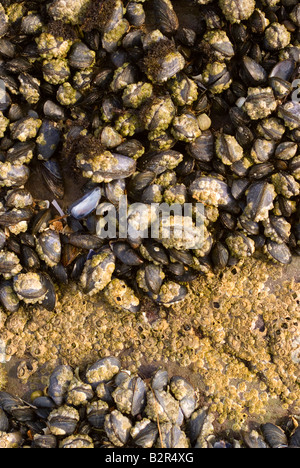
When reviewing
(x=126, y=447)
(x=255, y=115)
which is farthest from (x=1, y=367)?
(x=255, y=115)

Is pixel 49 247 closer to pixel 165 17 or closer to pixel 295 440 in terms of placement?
pixel 165 17

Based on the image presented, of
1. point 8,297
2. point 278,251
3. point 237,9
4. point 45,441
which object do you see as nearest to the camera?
point 45,441

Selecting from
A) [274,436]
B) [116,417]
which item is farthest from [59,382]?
A: [274,436]

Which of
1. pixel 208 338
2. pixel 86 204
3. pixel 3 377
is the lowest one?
pixel 208 338

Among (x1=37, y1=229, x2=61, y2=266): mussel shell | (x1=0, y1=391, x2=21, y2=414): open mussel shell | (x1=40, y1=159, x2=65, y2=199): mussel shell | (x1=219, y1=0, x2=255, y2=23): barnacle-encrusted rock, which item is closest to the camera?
(x1=219, y1=0, x2=255, y2=23): barnacle-encrusted rock

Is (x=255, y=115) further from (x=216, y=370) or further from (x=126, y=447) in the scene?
Result: (x=126, y=447)

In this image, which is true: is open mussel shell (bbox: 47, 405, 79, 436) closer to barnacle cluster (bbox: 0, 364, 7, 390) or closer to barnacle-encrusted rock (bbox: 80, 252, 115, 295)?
barnacle cluster (bbox: 0, 364, 7, 390)

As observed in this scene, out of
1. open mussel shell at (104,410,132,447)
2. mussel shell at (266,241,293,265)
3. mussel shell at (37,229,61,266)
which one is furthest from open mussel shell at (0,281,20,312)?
mussel shell at (266,241,293,265)
